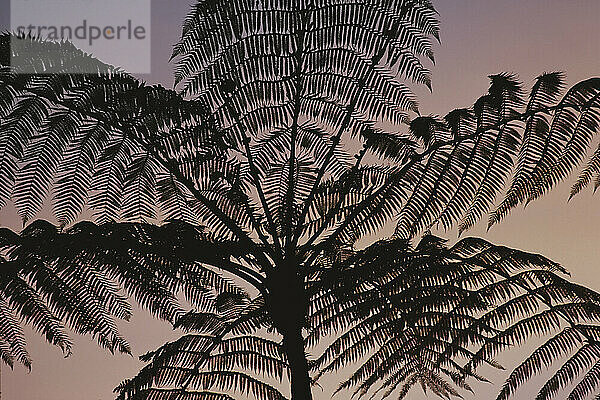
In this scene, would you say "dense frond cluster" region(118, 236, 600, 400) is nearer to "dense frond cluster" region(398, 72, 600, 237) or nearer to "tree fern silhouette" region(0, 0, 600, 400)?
"tree fern silhouette" region(0, 0, 600, 400)

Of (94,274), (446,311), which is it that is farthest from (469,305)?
(94,274)

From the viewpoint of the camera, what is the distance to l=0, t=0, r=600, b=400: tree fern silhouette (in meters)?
1.64

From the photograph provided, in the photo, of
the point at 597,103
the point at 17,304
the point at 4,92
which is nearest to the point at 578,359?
the point at 597,103

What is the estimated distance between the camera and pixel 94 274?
169cm

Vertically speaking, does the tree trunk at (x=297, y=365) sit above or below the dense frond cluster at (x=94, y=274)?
below

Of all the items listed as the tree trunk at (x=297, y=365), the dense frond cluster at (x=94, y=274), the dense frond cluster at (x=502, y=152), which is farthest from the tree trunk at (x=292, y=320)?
the dense frond cluster at (x=502, y=152)

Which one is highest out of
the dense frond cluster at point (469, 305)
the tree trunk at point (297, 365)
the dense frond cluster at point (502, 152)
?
the dense frond cluster at point (502, 152)

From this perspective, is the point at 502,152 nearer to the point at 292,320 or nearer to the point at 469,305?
the point at 469,305

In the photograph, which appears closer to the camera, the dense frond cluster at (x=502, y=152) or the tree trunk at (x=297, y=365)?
the tree trunk at (x=297, y=365)

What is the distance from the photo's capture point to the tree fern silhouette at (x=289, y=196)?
164 centimetres

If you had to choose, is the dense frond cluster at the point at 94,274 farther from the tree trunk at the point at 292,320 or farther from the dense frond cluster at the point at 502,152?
the dense frond cluster at the point at 502,152

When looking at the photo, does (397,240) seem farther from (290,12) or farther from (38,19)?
(38,19)

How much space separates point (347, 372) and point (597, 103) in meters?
1.04

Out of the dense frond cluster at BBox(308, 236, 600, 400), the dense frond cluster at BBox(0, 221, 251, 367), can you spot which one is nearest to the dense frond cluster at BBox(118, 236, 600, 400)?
the dense frond cluster at BBox(308, 236, 600, 400)
